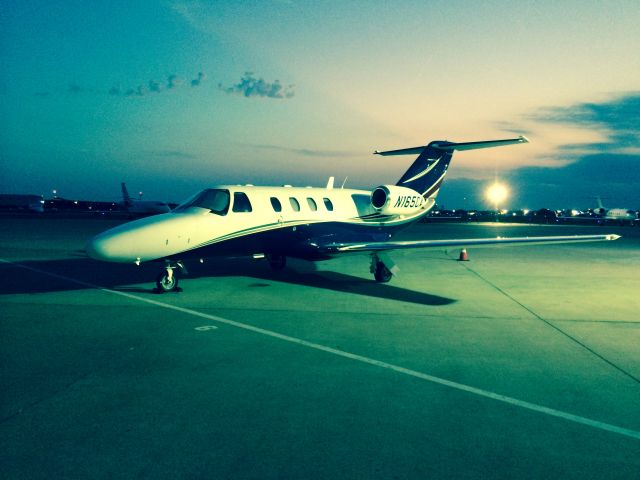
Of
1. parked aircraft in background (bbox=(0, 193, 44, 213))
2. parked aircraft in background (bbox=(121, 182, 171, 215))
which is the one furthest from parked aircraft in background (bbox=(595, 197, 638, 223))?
parked aircraft in background (bbox=(0, 193, 44, 213))

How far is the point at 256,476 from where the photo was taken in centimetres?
329

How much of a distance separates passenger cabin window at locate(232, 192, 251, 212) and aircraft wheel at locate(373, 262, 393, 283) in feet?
11.9

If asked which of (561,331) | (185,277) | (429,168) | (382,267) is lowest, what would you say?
(561,331)

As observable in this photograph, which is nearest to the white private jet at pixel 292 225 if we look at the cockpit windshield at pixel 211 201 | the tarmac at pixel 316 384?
the cockpit windshield at pixel 211 201

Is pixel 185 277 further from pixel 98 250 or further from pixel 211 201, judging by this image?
pixel 98 250

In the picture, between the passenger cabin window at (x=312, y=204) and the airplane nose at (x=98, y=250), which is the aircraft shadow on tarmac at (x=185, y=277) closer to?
the airplane nose at (x=98, y=250)

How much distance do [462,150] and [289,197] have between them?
20.4 ft

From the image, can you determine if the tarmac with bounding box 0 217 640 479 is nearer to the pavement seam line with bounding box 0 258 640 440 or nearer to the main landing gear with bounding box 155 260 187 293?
the pavement seam line with bounding box 0 258 640 440

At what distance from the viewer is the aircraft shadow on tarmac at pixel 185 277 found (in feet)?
35.0

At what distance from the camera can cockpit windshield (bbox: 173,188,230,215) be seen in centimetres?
1087

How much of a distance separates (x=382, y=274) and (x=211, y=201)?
470 centimetres

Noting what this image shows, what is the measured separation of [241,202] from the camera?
37.2ft

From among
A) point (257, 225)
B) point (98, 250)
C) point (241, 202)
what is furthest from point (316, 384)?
point (241, 202)

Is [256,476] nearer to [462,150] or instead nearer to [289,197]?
[289,197]
